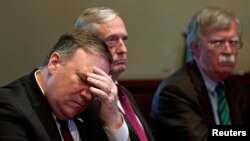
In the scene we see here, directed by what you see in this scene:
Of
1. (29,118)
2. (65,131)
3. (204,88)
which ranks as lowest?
(204,88)

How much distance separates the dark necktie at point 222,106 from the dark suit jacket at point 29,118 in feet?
3.33

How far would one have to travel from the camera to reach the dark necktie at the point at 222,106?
2.46 meters

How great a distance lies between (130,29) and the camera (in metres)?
2.94

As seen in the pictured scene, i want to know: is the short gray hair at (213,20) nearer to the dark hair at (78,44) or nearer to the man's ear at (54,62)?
the dark hair at (78,44)

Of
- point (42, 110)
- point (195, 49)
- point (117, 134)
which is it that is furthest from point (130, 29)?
point (42, 110)

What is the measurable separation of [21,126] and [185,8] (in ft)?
6.36

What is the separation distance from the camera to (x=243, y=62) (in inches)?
126

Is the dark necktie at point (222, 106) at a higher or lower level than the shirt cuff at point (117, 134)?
lower

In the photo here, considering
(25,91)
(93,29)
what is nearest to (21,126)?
(25,91)

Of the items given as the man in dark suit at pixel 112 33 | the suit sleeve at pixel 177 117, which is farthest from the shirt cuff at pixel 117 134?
the suit sleeve at pixel 177 117

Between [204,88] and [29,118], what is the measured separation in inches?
48.8

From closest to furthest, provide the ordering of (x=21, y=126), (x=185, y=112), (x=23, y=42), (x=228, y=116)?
(x=21, y=126)
(x=185, y=112)
(x=228, y=116)
(x=23, y=42)

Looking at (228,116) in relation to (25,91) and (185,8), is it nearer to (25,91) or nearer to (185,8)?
(185,8)

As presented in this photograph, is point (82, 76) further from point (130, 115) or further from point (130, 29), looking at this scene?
point (130, 29)
